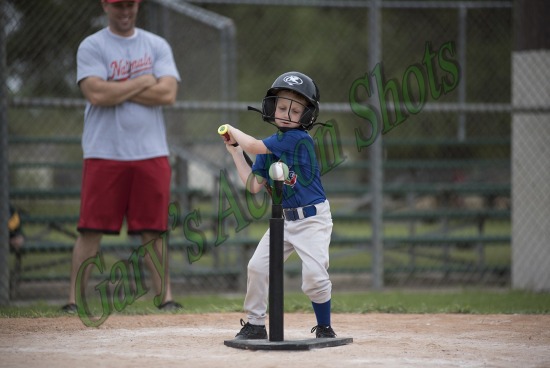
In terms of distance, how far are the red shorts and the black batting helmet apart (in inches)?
73.5

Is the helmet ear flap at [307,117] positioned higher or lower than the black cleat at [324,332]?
higher

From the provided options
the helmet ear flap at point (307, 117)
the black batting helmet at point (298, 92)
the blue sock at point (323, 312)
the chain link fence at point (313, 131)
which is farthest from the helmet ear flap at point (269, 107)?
the chain link fence at point (313, 131)

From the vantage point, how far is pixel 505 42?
41.8 ft

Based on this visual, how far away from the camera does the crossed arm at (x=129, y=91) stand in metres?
6.15

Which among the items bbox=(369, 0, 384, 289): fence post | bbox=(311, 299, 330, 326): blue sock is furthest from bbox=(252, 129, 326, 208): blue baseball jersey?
bbox=(369, 0, 384, 289): fence post

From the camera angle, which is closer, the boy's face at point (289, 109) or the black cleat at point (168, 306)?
the boy's face at point (289, 109)

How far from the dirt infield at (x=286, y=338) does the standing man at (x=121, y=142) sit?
0.71 m

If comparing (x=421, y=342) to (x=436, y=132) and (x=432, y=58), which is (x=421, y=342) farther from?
(x=436, y=132)

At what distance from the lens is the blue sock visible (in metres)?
4.65

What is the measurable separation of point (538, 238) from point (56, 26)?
17.5ft

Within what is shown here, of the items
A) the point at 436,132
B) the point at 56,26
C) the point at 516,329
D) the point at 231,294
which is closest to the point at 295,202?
the point at 516,329

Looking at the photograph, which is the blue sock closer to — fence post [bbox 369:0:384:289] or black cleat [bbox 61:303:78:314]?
black cleat [bbox 61:303:78:314]

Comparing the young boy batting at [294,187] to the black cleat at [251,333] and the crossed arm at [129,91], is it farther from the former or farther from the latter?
the crossed arm at [129,91]

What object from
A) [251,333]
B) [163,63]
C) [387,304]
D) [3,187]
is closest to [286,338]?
[251,333]
